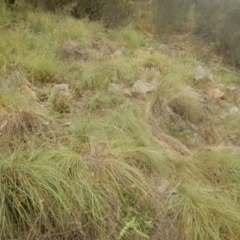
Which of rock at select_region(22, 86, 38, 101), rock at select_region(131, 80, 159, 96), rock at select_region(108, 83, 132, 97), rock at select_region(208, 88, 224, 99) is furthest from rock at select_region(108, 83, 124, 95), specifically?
rock at select_region(208, 88, 224, 99)

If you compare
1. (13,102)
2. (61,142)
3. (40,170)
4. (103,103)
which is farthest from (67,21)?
(40,170)

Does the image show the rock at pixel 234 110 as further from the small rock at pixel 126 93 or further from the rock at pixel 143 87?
the small rock at pixel 126 93

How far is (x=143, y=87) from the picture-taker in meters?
3.41

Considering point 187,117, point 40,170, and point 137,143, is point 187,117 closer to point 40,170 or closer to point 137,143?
point 137,143

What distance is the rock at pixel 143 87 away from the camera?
131 inches

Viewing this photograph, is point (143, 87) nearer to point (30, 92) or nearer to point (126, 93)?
point (126, 93)

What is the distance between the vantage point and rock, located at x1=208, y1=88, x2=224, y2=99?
3.82 metres

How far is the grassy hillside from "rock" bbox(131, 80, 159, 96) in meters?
0.04

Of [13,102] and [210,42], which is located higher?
[13,102]

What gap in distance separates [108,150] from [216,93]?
2267mm

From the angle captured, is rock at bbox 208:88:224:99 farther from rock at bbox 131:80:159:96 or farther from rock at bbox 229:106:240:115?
rock at bbox 131:80:159:96

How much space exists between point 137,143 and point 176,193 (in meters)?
0.53

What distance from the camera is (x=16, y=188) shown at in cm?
157

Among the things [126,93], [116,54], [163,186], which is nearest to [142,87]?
[126,93]
